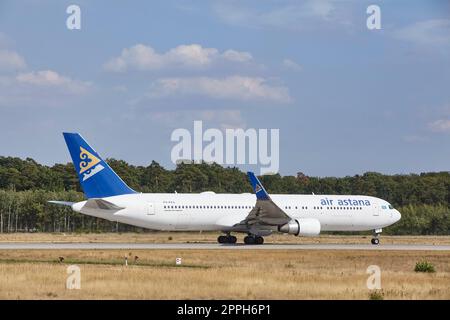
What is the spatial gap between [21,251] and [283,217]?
1557cm

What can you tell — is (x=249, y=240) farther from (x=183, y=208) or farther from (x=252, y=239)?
→ (x=183, y=208)

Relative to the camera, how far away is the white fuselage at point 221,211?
45031 millimetres

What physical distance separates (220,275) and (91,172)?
21.0 m

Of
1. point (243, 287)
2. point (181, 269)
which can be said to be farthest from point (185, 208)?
point (243, 287)

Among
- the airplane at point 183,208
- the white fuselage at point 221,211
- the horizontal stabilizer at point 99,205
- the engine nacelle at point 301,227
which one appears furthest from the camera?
the white fuselage at point 221,211

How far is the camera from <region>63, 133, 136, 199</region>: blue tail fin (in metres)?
44.9

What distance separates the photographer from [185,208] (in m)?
46.0

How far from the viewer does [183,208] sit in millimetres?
46000

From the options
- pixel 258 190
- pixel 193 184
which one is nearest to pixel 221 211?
pixel 258 190

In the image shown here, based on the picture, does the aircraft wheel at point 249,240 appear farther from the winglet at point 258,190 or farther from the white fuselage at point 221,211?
the winglet at point 258,190

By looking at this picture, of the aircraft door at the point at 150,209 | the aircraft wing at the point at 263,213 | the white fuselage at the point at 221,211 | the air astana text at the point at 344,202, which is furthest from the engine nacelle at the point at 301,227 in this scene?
the aircraft door at the point at 150,209

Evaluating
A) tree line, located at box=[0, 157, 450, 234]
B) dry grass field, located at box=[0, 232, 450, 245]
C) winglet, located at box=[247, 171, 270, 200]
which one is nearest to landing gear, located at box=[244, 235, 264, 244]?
winglet, located at box=[247, 171, 270, 200]

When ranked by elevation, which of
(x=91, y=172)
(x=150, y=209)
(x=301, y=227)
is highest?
(x=91, y=172)
